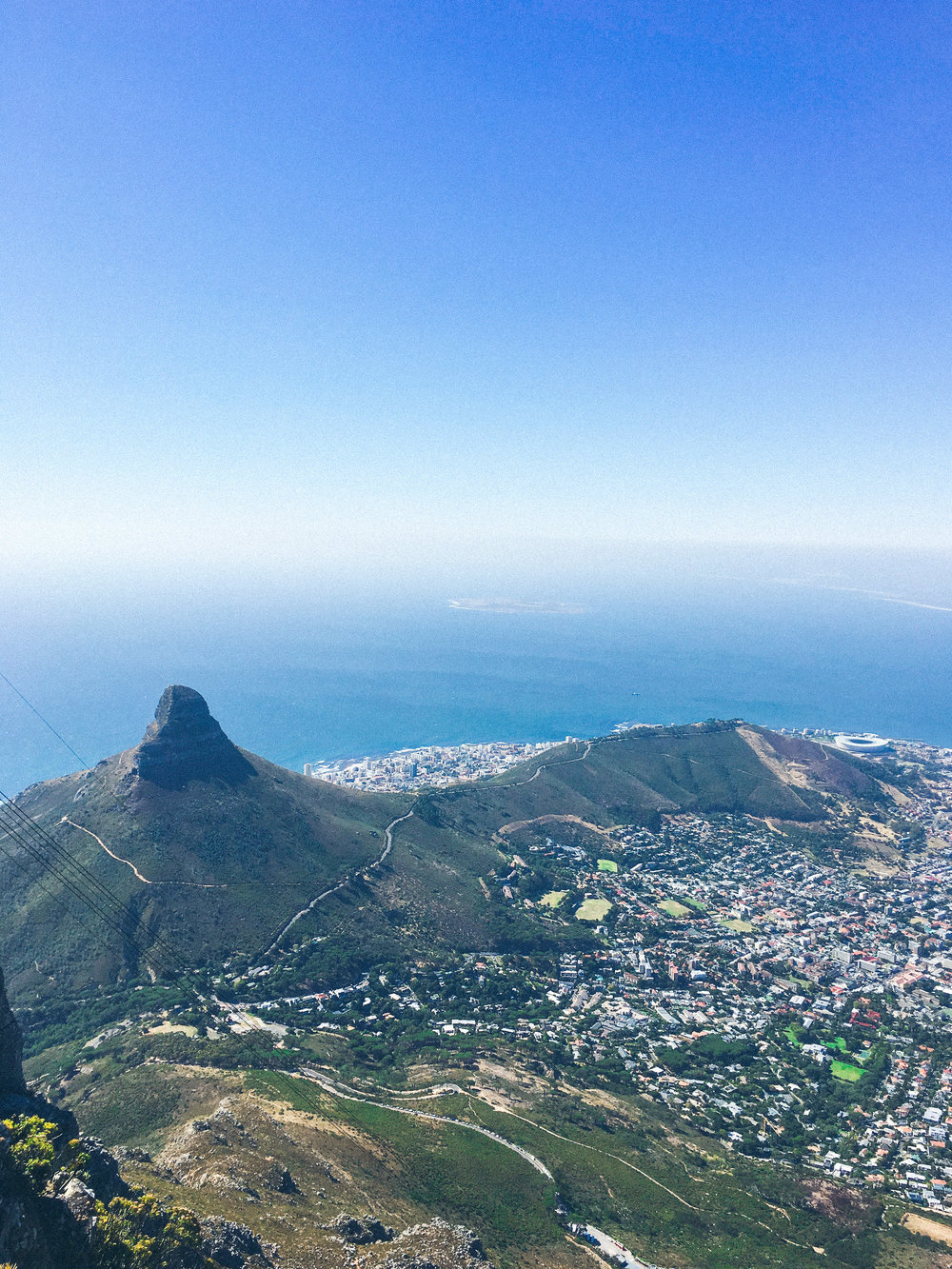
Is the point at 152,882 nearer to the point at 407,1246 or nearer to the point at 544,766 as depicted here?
the point at 407,1246

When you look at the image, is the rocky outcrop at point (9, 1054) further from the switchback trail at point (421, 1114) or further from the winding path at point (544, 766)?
the winding path at point (544, 766)

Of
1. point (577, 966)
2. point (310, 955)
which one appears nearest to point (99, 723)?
point (310, 955)

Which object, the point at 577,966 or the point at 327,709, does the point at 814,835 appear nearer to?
the point at 577,966

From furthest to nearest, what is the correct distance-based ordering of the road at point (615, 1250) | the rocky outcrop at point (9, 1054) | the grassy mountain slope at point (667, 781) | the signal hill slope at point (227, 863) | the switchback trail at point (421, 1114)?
1. the grassy mountain slope at point (667, 781)
2. the signal hill slope at point (227, 863)
3. the switchback trail at point (421, 1114)
4. the road at point (615, 1250)
5. the rocky outcrop at point (9, 1054)

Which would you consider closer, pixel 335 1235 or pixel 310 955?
pixel 335 1235

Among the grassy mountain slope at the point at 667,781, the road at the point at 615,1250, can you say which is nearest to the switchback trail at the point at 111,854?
the grassy mountain slope at the point at 667,781

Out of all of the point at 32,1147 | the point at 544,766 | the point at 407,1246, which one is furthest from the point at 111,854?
the point at 544,766
